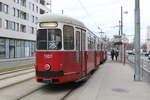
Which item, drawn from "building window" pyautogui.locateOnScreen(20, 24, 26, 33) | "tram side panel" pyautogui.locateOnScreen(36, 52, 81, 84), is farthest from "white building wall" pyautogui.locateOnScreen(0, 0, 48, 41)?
"tram side panel" pyautogui.locateOnScreen(36, 52, 81, 84)

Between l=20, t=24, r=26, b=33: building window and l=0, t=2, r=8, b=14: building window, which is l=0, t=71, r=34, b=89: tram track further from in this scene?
l=20, t=24, r=26, b=33: building window

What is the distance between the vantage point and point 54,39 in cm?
982

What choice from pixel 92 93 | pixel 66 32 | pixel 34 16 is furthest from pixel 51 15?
pixel 34 16

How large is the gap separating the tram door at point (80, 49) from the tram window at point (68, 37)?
1.71 ft

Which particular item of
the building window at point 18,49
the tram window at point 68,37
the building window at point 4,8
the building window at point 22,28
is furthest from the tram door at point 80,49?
the building window at point 22,28

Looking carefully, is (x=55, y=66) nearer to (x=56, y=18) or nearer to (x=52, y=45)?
(x=52, y=45)

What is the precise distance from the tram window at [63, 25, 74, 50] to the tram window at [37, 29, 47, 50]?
838 millimetres

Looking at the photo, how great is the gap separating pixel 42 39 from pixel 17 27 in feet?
128

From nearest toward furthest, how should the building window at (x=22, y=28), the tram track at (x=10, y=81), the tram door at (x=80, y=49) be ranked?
1. the tram door at (x=80, y=49)
2. the tram track at (x=10, y=81)
3. the building window at (x=22, y=28)

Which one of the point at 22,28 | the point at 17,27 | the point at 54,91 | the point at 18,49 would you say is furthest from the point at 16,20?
the point at 54,91

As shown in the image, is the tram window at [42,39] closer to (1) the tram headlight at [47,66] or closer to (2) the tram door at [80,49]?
(1) the tram headlight at [47,66]

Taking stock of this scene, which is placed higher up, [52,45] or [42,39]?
[42,39]

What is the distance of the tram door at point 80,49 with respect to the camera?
10.8m

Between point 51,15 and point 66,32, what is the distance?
3.27ft
